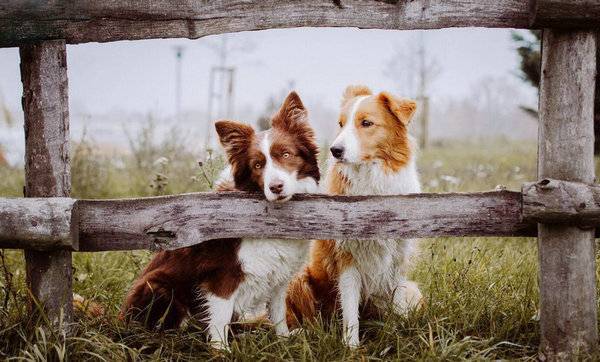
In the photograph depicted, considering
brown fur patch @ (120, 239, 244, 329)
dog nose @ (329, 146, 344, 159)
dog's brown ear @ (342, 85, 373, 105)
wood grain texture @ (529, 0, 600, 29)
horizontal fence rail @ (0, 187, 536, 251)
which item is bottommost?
brown fur patch @ (120, 239, 244, 329)

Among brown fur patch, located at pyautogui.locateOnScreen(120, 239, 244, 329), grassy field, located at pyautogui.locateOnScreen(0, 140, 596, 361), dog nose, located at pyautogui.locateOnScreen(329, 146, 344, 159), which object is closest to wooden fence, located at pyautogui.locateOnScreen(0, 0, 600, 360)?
grassy field, located at pyautogui.locateOnScreen(0, 140, 596, 361)

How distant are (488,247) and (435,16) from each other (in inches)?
114

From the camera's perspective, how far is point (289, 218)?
2961 millimetres

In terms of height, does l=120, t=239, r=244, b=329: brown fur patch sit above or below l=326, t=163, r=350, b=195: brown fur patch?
below

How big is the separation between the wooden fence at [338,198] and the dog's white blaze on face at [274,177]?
9 centimetres

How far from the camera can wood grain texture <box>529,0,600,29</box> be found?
8.53 ft

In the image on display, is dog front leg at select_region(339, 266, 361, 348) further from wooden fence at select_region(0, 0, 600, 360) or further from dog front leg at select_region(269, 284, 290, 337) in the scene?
wooden fence at select_region(0, 0, 600, 360)

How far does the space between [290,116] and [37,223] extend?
1456 mm

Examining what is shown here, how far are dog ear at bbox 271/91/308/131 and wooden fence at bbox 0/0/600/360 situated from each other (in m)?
0.58

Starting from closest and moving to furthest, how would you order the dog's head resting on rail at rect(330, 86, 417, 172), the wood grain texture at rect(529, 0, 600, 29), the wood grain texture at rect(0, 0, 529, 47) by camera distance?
the wood grain texture at rect(529, 0, 600, 29) < the wood grain texture at rect(0, 0, 529, 47) < the dog's head resting on rail at rect(330, 86, 417, 172)

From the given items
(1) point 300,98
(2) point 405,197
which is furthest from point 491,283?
(1) point 300,98

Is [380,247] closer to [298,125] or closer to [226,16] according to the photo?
[298,125]

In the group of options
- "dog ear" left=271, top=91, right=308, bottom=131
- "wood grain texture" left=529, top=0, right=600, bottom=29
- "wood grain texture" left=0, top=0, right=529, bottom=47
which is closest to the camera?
"wood grain texture" left=529, top=0, right=600, bottom=29

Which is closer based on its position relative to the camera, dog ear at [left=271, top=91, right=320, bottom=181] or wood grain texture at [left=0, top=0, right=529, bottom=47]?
wood grain texture at [left=0, top=0, right=529, bottom=47]
